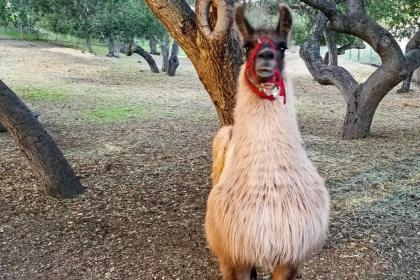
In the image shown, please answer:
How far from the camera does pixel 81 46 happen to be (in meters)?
29.7

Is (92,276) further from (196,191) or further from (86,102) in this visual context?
(86,102)

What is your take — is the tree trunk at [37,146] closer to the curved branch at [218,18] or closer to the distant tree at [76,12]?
the curved branch at [218,18]

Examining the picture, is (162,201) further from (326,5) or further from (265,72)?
(326,5)

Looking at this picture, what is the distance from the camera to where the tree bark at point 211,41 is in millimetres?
3793

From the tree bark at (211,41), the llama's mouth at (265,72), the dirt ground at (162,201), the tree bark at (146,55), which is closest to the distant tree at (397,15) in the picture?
the dirt ground at (162,201)

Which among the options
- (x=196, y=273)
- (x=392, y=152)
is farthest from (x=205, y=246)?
(x=392, y=152)

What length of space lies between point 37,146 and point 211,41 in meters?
2.13

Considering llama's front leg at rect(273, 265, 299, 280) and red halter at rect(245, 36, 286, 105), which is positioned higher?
red halter at rect(245, 36, 286, 105)

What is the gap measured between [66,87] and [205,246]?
1165 centimetres

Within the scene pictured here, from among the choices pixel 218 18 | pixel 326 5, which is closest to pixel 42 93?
pixel 326 5

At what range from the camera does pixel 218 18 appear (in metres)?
3.74

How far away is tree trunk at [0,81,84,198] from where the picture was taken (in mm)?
4703

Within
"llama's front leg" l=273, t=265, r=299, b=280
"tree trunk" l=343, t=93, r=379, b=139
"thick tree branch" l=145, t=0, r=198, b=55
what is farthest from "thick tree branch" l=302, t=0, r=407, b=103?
"llama's front leg" l=273, t=265, r=299, b=280

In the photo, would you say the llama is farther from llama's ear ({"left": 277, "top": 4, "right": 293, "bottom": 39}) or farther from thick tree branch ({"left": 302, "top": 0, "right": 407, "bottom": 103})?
thick tree branch ({"left": 302, "top": 0, "right": 407, "bottom": 103})
